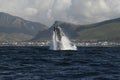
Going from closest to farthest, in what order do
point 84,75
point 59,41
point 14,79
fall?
point 14,79 < point 84,75 < point 59,41

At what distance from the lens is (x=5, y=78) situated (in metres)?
46.8

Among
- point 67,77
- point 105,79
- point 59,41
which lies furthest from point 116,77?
point 59,41

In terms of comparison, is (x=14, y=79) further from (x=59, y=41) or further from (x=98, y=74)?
(x=59, y=41)

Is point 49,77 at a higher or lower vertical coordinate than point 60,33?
lower

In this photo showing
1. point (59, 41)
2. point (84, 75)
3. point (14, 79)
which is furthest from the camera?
point (59, 41)

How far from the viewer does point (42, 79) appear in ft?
151

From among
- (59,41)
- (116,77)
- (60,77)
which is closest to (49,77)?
(60,77)

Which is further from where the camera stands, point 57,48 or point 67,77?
point 57,48

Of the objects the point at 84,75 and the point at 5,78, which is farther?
the point at 84,75

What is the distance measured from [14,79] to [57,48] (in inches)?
4258

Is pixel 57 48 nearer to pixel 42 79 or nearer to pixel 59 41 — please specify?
pixel 59 41

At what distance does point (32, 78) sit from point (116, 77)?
1030 centimetres

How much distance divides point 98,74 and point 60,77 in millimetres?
6028

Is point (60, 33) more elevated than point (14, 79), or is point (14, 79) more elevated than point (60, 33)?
point (60, 33)
